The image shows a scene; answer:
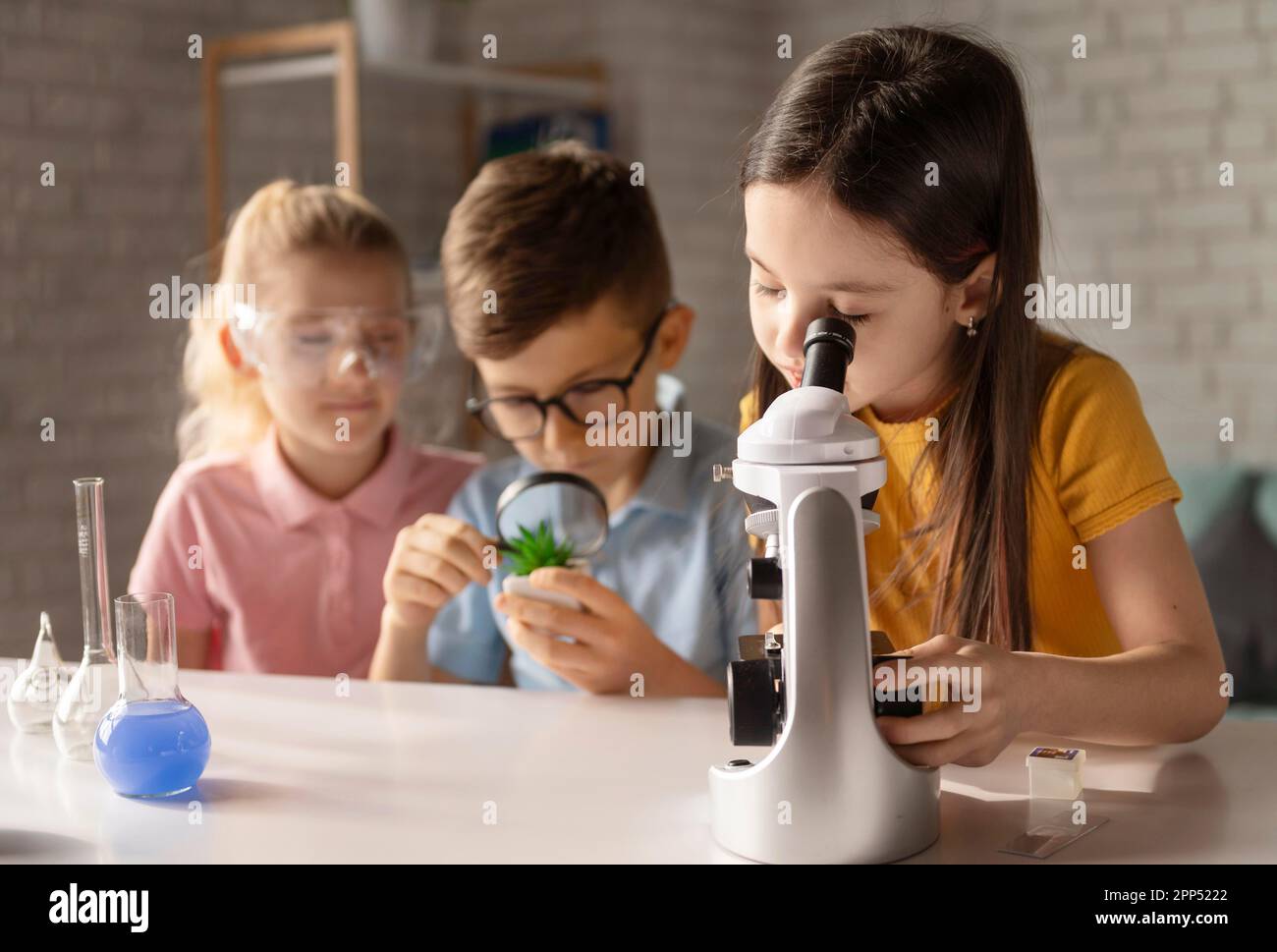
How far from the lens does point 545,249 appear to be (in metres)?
1.65

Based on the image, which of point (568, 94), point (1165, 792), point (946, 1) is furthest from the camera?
point (568, 94)

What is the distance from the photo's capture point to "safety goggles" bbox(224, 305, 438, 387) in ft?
6.00

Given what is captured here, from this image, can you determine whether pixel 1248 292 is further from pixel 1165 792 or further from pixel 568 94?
pixel 1165 792

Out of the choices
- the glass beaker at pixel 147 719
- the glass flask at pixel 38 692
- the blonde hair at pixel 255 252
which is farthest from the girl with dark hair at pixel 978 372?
the blonde hair at pixel 255 252

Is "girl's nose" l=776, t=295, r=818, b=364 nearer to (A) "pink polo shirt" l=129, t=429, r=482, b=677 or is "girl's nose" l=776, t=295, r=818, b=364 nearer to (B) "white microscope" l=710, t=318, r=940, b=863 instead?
(B) "white microscope" l=710, t=318, r=940, b=863

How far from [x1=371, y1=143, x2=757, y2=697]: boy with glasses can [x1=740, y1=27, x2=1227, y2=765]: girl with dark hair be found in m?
0.41

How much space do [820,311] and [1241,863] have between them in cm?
48

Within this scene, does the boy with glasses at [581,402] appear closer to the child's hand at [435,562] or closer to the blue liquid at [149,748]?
the child's hand at [435,562]

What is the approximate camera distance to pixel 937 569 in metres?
1.27

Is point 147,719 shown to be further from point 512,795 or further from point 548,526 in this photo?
point 548,526

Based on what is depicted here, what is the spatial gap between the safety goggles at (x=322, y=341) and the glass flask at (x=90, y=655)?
722 millimetres

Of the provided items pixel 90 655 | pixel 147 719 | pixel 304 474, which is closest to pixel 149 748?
pixel 147 719

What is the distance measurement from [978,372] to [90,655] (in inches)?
31.2
